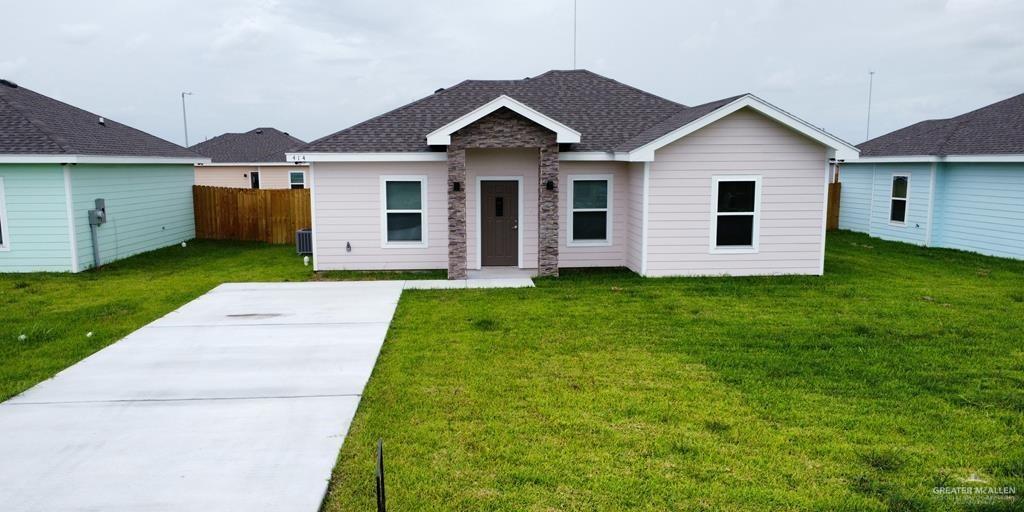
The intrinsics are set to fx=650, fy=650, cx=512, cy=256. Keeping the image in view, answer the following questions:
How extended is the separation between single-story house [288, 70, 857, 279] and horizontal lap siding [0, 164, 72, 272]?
17.7ft

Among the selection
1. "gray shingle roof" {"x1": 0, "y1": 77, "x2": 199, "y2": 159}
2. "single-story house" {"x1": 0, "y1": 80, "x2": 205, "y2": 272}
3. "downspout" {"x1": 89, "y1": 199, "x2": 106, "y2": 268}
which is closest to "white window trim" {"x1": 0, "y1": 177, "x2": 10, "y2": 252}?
"single-story house" {"x1": 0, "y1": 80, "x2": 205, "y2": 272}

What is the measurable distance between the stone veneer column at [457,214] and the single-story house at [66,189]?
26.8ft

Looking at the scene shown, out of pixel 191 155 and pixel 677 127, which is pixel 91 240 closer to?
pixel 191 155

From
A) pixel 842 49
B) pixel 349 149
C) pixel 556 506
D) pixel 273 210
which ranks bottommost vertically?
pixel 556 506

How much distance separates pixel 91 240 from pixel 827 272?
16435 mm

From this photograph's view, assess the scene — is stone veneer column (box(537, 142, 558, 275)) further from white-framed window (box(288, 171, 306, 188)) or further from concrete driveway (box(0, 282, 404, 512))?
white-framed window (box(288, 171, 306, 188))

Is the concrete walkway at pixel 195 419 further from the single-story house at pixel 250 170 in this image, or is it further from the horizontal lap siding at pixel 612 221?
the single-story house at pixel 250 170

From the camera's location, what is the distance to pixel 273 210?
19.5m

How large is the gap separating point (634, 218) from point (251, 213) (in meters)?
12.1

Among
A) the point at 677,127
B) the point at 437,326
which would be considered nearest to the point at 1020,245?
the point at 677,127

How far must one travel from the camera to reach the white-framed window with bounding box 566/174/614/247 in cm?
1434

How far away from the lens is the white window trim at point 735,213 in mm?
13148

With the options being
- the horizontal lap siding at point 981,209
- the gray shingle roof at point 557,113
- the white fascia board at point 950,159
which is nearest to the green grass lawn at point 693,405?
the gray shingle roof at point 557,113

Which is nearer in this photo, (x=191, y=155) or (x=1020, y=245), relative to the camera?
(x=1020, y=245)
